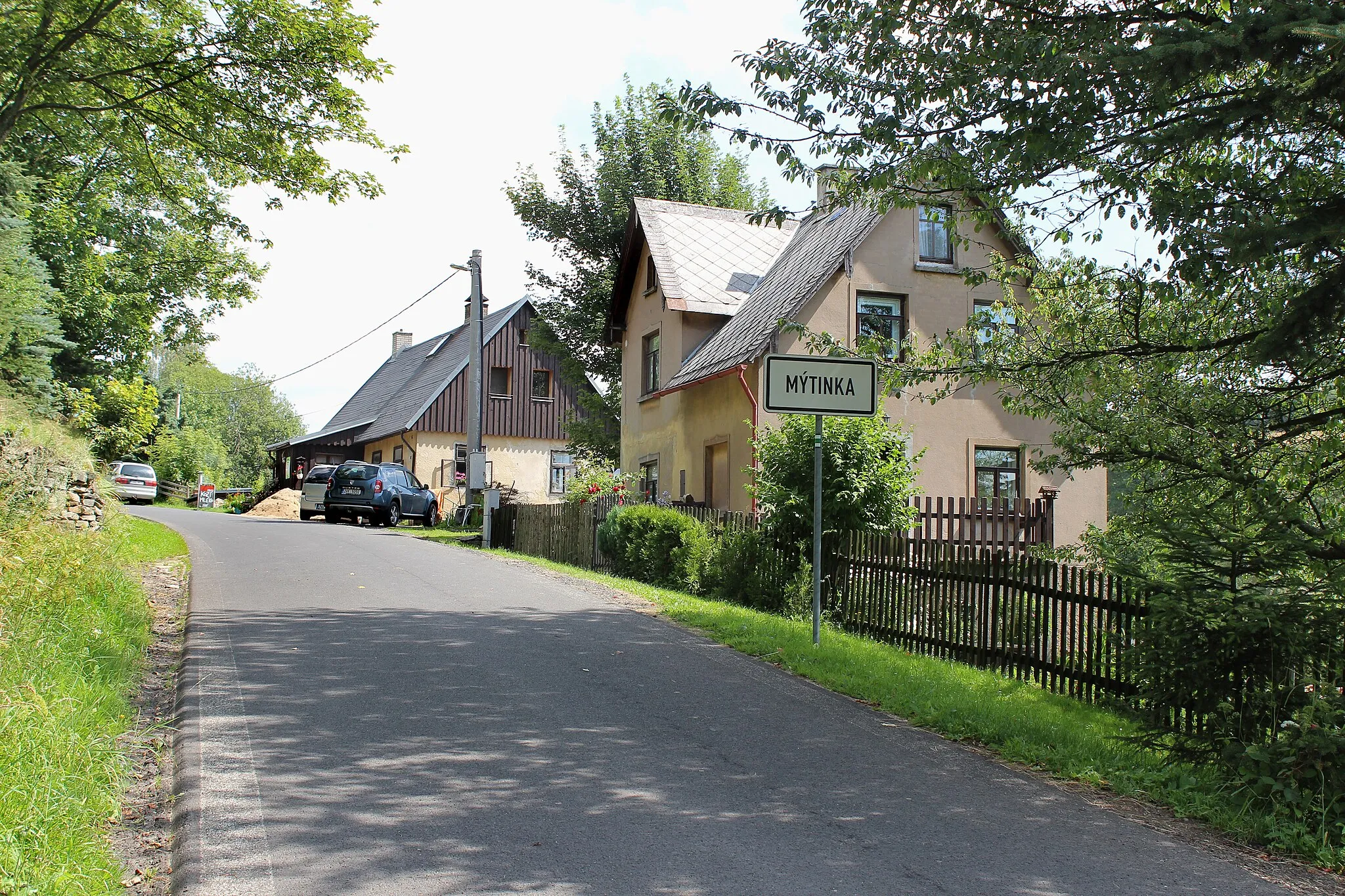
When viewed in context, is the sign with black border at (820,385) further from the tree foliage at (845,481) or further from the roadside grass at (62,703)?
the roadside grass at (62,703)

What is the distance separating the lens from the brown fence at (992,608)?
27.4 feet

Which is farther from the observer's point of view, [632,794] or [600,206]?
[600,206]

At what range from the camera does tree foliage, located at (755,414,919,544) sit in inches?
522

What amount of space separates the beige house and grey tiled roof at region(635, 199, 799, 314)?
55 millimetres

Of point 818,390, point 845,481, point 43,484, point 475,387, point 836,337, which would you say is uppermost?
point 836,337

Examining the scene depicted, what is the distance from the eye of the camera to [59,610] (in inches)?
330

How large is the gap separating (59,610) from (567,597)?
227 inches

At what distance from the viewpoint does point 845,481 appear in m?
13.2

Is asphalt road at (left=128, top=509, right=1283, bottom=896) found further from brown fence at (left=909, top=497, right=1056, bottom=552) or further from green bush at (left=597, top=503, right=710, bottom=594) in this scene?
brown fence at (left=909, top=497, right=1056, bottom=552)

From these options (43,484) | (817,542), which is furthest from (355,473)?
(817,542)

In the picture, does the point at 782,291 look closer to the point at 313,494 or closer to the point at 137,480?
the point at 313,494

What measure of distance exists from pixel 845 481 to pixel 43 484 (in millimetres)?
9260

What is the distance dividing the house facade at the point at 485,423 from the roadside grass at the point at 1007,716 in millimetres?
30482

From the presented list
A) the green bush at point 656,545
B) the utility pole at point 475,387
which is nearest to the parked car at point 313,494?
the utility pole at point 475,387
